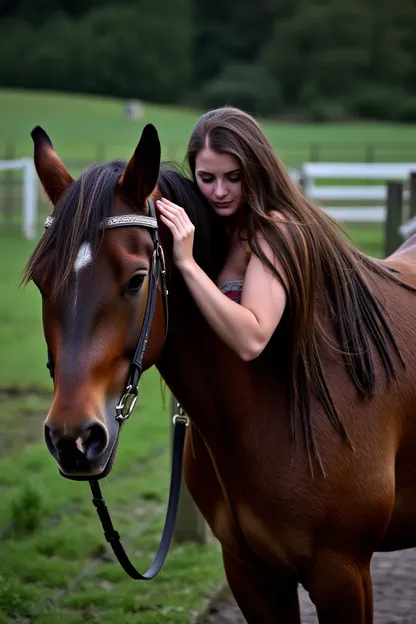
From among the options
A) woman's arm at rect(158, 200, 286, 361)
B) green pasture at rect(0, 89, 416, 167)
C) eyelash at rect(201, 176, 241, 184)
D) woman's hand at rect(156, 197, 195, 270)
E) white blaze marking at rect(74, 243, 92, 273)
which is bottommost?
woman's arm at rect(158, 200, 286, 361)

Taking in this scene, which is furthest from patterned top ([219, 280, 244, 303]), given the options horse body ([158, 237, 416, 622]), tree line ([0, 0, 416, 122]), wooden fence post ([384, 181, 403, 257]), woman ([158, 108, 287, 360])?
tree line ([0, 0, 416, 122])

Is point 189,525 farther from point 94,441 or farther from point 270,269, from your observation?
point 94,441

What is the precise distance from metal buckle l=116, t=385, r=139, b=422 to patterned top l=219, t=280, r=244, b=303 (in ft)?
1.47

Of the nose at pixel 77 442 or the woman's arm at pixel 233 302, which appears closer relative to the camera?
the nose at pixel 77 442

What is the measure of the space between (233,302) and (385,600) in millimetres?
2420

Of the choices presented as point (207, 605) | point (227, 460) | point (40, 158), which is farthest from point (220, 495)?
point (207, 605)

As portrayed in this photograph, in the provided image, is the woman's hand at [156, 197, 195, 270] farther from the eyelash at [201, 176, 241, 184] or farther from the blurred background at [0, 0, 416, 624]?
the blurred background at [0, 0, 416, 624]

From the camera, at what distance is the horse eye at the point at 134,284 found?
2.10 metres

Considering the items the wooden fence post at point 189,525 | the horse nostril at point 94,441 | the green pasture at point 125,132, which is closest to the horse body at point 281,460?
the horse nostril at point 94,441

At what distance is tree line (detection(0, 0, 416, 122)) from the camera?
13.6 m

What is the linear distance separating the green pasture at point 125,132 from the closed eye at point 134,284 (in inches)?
546

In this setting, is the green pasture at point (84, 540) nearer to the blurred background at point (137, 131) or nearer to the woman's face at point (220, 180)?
the blurred background at point (137, 131)

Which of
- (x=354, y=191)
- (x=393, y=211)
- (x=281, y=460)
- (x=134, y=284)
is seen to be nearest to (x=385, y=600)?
(x=281, y=460)

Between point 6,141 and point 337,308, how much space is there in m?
22.4
